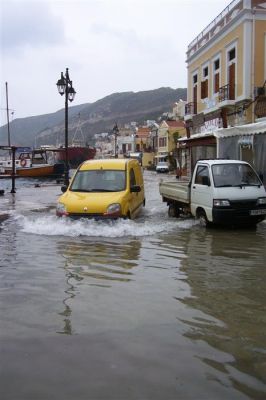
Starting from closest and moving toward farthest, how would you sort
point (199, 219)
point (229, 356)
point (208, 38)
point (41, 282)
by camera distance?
point (229, 356) → point (41, 282) → point (199, 219) → point (208, 38)

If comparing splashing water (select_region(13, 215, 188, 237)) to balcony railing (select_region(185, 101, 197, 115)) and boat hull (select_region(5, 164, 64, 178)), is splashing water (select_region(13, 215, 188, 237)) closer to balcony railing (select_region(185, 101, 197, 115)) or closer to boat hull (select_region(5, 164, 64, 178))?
balcony railing (select_region(185, 101, 197, 115))

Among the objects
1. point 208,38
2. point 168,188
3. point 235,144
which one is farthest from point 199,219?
point 208,38

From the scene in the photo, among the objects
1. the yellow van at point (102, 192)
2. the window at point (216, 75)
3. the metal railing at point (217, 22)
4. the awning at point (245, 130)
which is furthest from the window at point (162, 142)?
the yellow van at point (102, 192)

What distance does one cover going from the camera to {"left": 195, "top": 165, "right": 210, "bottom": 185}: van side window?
12.0 metres

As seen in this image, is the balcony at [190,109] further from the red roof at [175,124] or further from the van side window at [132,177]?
the red roof at [175,124]

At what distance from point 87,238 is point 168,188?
5.14 metres

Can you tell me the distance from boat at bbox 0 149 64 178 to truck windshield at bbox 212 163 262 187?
3199 cm

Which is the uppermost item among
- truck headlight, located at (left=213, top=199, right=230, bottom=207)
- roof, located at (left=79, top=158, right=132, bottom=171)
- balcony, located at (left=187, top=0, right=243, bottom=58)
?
balcony, located at (left=187, top=0, right=243, bottom=58)

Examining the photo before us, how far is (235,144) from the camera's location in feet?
54.6

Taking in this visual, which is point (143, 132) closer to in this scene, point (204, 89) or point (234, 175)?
point (204, 89)

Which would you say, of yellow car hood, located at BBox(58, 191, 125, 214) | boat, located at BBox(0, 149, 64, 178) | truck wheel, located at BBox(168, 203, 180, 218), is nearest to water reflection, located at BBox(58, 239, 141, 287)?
yellow car hood, located at BBox(58, 191, 125, 214)

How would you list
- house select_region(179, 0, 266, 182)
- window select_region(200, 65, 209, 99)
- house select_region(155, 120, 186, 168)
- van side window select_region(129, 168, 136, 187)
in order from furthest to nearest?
house select_region(155, 120, 186, 168), window select_region(200, 65, 209, 99), house select_region(179, 0, 266, 182), van side window select_region(129, 168, 136, 187)

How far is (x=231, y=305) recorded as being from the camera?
551 cm

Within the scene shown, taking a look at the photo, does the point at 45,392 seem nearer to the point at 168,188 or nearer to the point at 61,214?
the point at 61,214
